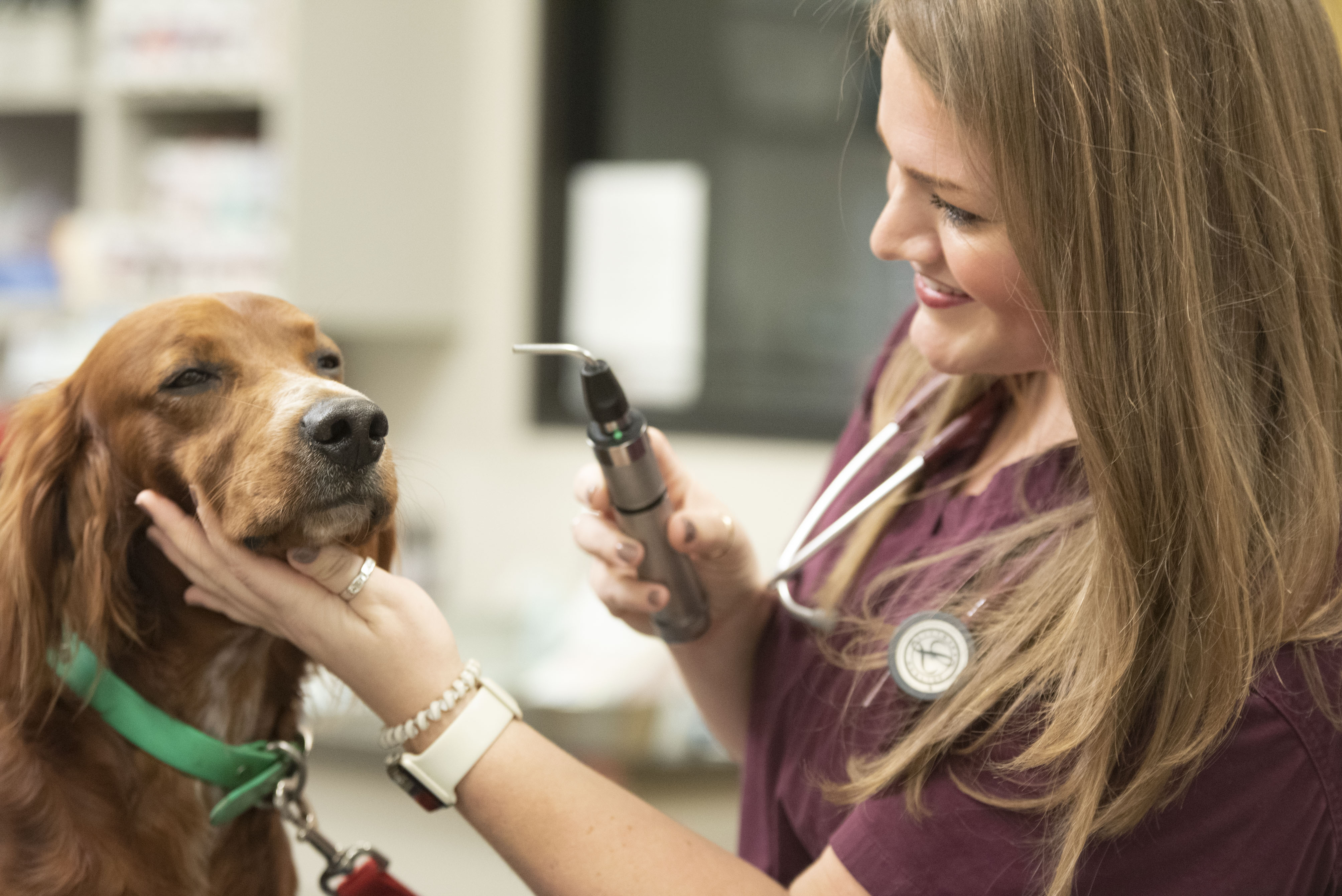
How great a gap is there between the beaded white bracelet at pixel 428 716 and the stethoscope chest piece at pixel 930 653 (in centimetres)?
32

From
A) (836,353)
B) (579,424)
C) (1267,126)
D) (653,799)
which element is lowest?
(653,799)

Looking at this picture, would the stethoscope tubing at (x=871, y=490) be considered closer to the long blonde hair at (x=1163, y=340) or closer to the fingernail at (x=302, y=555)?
the long blonde hair at (x=1163, y=340)

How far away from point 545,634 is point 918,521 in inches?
63.8

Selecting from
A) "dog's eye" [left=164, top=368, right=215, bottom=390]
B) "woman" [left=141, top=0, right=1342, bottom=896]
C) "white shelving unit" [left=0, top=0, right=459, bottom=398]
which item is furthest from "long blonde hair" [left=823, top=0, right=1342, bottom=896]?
"white shelving unit" [left=0, top=0, right=459, bottom=398]

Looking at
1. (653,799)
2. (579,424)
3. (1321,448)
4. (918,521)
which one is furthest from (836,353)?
(1321,448)

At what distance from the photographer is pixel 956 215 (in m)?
0.88

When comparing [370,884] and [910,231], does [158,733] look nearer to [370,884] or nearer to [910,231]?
[370,884]

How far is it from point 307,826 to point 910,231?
65 cm

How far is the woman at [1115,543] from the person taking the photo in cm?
79

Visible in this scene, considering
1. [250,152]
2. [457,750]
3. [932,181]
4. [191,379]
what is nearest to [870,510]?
[932,181]

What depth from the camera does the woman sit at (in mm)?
791

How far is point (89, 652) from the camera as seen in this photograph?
87 cm

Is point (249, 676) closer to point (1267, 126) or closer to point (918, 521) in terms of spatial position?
point (918, 521)

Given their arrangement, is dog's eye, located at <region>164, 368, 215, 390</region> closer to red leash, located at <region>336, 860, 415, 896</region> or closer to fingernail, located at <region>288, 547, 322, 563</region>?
fingernail, located at <region>288, 547, 322, 563</region>
